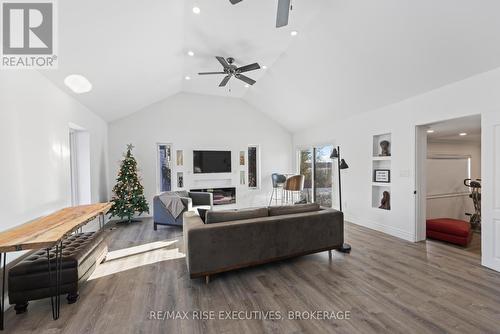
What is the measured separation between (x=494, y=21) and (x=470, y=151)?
4.51m

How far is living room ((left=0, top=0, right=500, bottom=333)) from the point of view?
2.16 meters

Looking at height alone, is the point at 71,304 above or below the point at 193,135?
below

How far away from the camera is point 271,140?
7645mm

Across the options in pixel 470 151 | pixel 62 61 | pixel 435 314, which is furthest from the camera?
pixel 470 151

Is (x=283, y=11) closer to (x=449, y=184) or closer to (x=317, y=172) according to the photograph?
(x=317, y=172)

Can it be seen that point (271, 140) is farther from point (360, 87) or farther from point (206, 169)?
point (360, 87)

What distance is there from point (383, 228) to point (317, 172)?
108 inches

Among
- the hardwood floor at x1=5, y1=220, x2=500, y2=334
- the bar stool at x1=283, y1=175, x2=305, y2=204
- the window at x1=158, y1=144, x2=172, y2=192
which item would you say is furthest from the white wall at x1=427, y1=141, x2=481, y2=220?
the window at x1=158, y1=144, x2=172, y2=192

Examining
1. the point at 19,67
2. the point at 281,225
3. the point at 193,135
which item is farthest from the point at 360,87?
the point at 19,67

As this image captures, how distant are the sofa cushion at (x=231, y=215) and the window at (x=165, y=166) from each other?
4073mm

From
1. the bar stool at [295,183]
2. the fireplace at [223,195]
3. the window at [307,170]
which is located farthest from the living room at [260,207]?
the window at [307,170]

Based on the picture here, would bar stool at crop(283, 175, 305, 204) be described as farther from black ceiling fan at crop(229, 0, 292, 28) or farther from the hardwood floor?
black ceiling fan at crop(229, 0, 292, 28)

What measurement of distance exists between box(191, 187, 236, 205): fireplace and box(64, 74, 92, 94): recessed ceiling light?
399 cm

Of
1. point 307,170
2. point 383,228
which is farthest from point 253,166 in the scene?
point 383,228
